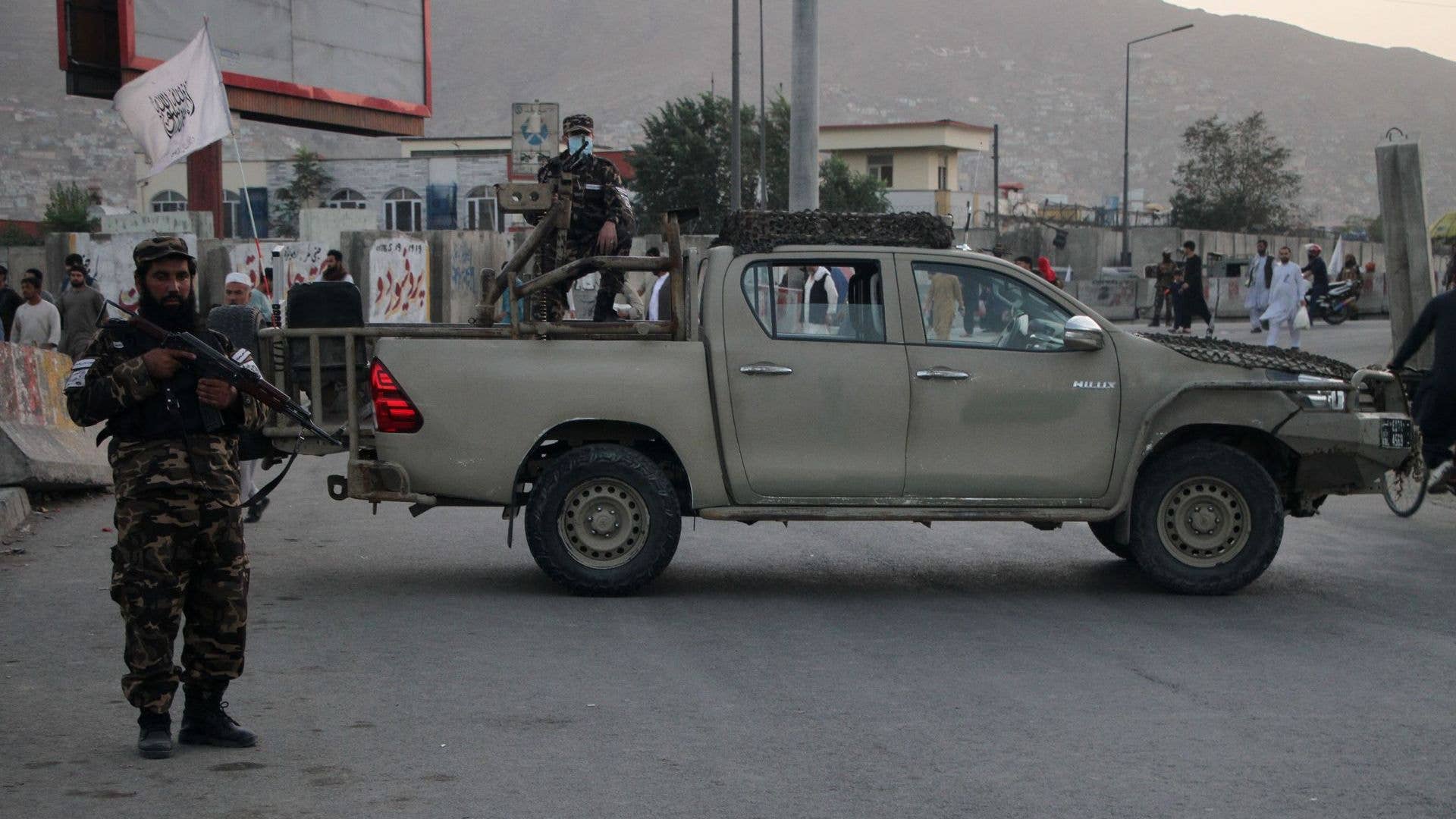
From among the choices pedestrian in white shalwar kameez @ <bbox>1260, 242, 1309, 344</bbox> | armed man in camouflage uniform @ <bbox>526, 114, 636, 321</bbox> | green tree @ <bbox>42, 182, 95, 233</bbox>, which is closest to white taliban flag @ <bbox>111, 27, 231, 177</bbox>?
armed man in camouflage uniform @ <bbox>526, 114, 636, 321</bbox>

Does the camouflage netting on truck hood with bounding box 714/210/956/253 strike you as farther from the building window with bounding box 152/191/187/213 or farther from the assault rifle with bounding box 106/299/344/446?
the building window with bounding box 152/191/187/213

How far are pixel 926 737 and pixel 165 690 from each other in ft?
8.83

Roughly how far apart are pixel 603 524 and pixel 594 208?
2658 mm

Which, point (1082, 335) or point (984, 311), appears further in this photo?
point (984, 311)

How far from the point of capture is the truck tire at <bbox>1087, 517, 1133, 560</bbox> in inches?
363

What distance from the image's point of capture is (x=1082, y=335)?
8.51 meters

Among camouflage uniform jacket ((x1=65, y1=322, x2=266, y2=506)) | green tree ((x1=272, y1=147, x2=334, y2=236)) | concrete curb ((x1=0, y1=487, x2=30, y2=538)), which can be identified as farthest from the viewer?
green tree ((x1=272, y1=147, x2=334, y2=236))

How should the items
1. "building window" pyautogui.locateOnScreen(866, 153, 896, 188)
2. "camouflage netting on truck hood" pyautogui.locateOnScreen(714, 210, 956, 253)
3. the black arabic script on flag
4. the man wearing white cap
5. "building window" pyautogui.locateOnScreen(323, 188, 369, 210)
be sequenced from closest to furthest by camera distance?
"camouflage netting on truck hood" pyautogui.locateOnScreen(714, 210, 956, 253), the man wearing white cap, the black arabic script on flag, "building window" pyautogui.locateOnScreen(323, 188, 369, 210), "building window" pyautogui.locateOnScreen(866, 153, 896, 188)

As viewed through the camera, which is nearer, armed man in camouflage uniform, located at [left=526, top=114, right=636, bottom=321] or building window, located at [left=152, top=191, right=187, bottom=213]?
armed man in camouflage uniform, located at [left=526, top=114, right=636, bottom=321]

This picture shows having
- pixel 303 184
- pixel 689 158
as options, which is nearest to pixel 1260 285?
pixel 689 158

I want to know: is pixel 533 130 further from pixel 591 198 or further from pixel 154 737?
pixel 154 737

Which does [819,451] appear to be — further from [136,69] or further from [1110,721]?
[136,69]

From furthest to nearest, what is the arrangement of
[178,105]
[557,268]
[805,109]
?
[178,105]
[805,109]
[557,268]

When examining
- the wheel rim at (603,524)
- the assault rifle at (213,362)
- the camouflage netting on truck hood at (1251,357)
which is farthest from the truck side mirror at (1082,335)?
the assault rifle at (213,362)
